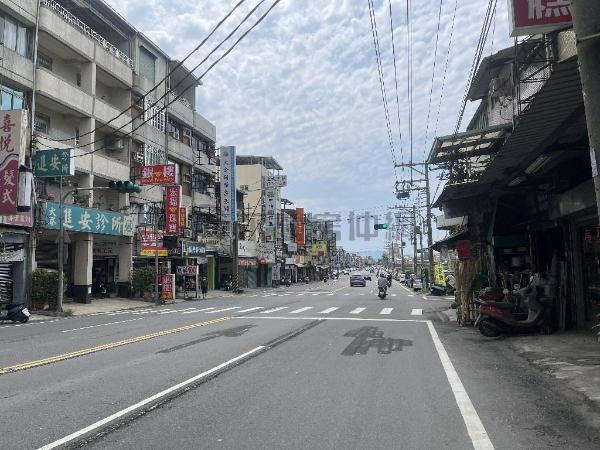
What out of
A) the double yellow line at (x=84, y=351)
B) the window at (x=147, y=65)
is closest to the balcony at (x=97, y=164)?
the window at (x=147, y=65)

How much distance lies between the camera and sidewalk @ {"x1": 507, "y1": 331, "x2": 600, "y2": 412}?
25.4 ft

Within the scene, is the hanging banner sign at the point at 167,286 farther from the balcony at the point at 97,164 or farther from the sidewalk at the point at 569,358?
the sidewalk at the point at 569,358

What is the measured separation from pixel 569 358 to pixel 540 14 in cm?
615

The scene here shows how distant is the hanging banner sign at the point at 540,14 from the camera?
892cm

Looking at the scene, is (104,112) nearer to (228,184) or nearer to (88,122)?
(88,122)

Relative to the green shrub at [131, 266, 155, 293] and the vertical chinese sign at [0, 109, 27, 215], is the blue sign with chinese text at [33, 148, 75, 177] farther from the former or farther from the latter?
the green shrub at [131, 266, 155, 293]

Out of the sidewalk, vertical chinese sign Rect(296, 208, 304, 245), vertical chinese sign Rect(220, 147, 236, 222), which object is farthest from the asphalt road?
vertical chinese sign Rect(296, 208, 304, 245)

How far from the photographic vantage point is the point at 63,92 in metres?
27.7

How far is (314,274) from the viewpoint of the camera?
365ft

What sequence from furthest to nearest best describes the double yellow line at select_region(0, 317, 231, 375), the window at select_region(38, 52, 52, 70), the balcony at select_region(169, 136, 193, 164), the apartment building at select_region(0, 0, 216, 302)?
the balcony at select_region(169, 136, 193, 164) → the window at select_region(38, 52, 52, 70) → the apartment building at select_region(0, 0, 216, 302) → the double yellow line at select_region(0, 317, 231, 375)

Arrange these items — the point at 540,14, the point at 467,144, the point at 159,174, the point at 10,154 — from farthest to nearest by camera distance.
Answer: the point at 159,174
the point at 10,154
the point at 467,144
the point at 540,14

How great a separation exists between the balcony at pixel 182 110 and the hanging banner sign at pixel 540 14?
3517 cm

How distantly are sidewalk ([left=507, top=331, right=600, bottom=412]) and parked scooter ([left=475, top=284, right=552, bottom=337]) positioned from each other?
Answer: 1.10 feet

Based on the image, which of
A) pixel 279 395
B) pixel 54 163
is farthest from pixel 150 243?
pixel 279 395
